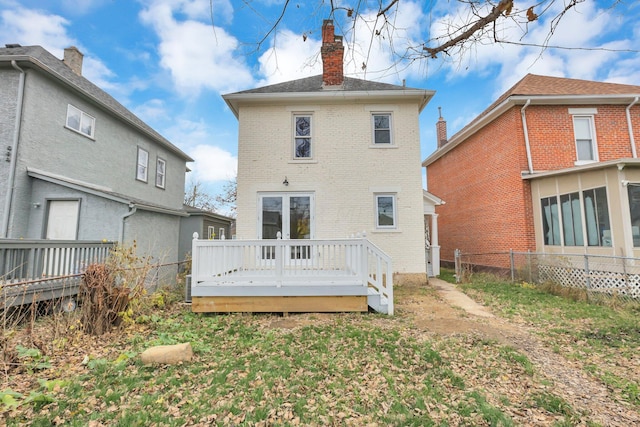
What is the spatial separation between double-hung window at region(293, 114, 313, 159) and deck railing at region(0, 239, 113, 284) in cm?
676

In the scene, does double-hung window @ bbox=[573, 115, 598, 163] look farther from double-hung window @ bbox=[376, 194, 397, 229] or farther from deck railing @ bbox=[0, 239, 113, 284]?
deck railing @ bbox=[0, 239, 113, 284]

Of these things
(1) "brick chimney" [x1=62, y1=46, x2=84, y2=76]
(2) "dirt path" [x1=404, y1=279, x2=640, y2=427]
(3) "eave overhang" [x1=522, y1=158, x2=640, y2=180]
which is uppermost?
(1) "brick chimney" [x1=62, y1=46, x2=84, y2=76]

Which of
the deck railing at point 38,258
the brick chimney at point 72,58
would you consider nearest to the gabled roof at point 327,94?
the deck railing at point 38,258

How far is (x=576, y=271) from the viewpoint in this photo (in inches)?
342

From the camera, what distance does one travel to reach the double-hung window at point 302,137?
10.4m

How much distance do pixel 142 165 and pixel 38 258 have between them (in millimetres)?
9017

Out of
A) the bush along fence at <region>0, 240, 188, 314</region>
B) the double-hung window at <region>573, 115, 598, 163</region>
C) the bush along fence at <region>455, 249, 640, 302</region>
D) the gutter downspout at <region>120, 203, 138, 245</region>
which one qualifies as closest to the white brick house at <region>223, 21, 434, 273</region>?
the gutter downspout at <region>120, 203, 138, 245</region>

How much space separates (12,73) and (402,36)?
41.2 ft

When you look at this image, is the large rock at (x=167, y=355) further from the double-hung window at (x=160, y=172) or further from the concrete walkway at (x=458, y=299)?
the double-hung window at (x=160, y=172)

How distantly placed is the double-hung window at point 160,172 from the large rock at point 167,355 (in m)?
14.0

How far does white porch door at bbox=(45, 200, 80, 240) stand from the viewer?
9.98 meters

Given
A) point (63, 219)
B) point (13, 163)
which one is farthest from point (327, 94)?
point (13, 163)

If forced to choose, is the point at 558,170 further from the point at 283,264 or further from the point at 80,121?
the point at 80,121

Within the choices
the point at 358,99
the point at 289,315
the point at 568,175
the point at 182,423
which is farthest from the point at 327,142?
the point at 182,423
